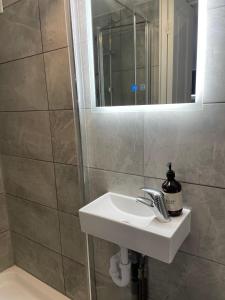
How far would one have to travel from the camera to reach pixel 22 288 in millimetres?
1740

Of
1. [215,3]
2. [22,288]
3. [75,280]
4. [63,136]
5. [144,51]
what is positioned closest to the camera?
[215,3]

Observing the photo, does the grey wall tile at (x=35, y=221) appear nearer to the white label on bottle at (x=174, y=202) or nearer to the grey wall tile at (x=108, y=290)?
the grey wall tile at (x=108, y=290)

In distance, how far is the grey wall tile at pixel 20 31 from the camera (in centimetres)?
128

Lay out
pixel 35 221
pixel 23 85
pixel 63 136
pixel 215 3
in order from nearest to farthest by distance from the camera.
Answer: pixel 215 3, pixel 63 136, pixel 23 85, pixel 35 221

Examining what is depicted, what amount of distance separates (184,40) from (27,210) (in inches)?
57.7

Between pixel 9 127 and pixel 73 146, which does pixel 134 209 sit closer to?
pixel 73 146

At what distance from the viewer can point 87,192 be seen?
4.35ft

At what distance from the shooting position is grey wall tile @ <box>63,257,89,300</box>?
4.85 ft

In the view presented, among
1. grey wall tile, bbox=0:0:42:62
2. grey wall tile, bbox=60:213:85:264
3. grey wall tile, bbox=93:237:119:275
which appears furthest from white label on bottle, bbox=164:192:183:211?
grey wall tile, bbox=0:0:42:62

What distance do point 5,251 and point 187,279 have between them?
58.7 inches

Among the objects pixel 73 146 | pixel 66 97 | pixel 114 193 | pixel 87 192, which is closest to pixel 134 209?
pixel 114 193

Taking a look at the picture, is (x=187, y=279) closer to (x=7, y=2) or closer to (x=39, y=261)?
(x=39, y=261)

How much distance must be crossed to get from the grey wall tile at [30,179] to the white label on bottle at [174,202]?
78cm

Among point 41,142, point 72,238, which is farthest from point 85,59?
point 72,238
